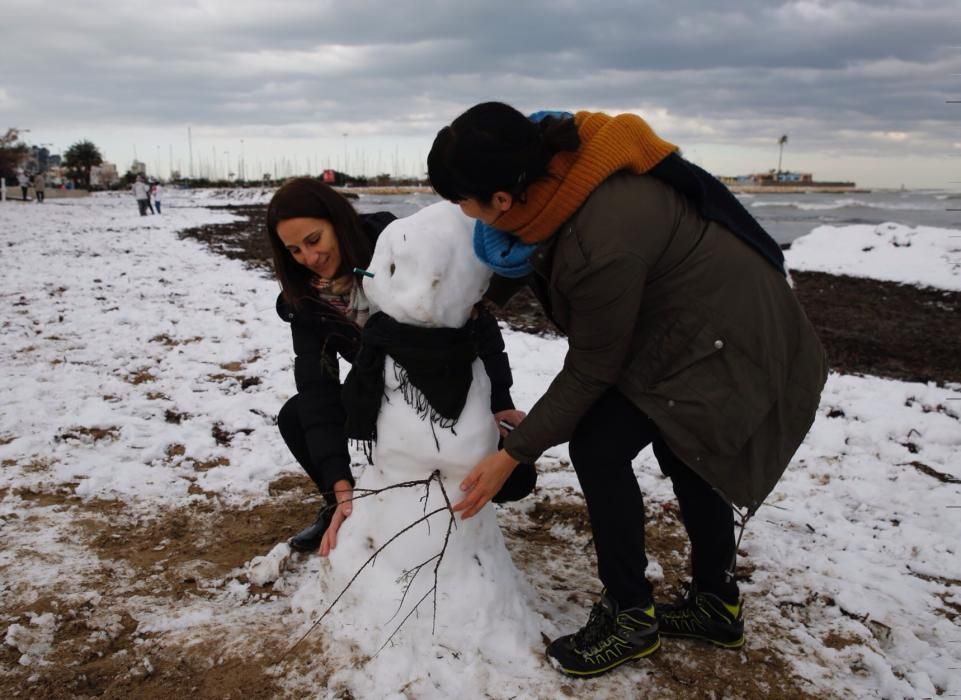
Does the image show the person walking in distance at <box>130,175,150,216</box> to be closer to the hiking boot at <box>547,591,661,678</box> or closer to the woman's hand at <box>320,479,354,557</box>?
the woman's hand at <box>320,479,354,557</box>

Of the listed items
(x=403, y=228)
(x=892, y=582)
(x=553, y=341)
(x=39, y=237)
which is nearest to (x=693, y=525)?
(x=892, y=582)

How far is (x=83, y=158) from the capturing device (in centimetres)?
5738

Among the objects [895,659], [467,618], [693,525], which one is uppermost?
[693,525]

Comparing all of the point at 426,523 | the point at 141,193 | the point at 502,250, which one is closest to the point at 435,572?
the point at 426,523

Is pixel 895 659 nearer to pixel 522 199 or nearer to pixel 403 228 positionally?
pixel 522 199

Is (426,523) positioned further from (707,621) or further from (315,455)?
(707,621)

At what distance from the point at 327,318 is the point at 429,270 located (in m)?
0.81

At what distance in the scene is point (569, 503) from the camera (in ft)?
11.3

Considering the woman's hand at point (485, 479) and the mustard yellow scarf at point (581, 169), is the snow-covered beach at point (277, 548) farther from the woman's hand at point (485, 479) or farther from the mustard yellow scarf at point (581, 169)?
the mustard yellow scarf at point (581, 169)

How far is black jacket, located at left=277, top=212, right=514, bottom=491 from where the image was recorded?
2.56 metres

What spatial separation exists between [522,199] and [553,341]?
5028 millimetres

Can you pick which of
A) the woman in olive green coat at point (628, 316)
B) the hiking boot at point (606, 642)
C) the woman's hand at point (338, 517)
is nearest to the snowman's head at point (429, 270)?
the woman in olive green coat at point (628, 316)

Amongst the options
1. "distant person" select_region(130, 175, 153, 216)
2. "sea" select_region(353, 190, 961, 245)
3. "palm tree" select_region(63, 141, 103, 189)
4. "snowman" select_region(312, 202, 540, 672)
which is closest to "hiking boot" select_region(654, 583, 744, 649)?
"snowman" select_region(312, 202, 540, 672)

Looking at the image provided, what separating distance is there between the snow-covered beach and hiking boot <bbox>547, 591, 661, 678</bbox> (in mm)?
58
